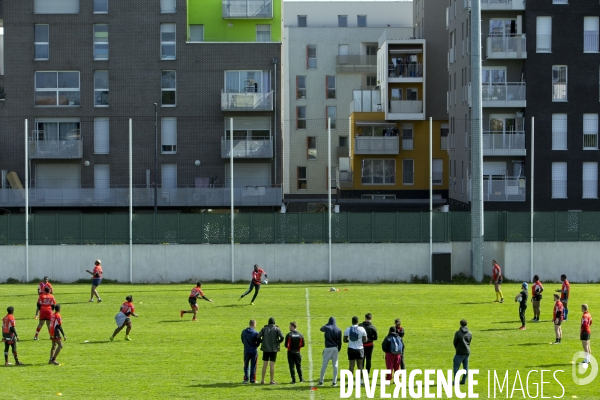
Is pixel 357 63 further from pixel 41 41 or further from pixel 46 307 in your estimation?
pixel 46 307

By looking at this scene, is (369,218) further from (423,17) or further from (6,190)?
(423,17)

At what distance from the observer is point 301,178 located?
83.1m

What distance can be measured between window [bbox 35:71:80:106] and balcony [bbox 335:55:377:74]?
36.0 m

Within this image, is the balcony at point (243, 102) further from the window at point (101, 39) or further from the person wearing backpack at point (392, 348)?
the person wearing backpack at point (392, 348)

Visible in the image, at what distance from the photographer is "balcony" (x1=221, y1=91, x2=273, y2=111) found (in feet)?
230

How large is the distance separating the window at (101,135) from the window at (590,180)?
3385 centimetres

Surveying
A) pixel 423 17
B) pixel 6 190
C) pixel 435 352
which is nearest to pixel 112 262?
pixel 6 190

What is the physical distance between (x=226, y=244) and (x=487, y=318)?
64.2ft

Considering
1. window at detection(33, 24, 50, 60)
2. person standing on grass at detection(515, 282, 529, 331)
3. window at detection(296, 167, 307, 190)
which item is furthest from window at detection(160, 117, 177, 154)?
person standing on grass at detection(515, 282, 529, 331)

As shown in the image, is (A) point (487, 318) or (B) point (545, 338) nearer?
(B) point (545, 338)

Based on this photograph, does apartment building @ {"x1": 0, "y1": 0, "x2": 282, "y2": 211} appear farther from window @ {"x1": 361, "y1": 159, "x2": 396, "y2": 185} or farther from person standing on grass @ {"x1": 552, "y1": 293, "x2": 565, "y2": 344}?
person standing on grass @ {"x1": 552, "y1": 293, "x2": 565, "y2": 344}

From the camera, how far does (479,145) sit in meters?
52.2

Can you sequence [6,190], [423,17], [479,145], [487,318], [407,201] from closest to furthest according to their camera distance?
1. [487,318]
2. [479,145]
3. [6,190]
4. [407,201]
5. [423,17]

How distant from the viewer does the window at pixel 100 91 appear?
70.6m
